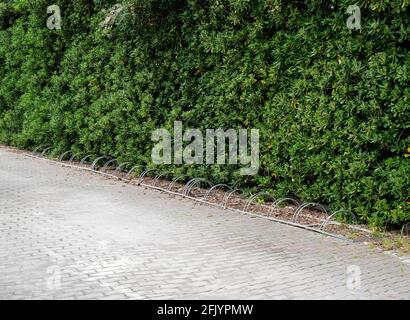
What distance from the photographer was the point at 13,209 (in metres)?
9.08

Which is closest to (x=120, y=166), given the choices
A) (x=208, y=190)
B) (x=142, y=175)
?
(x=142, y=175)

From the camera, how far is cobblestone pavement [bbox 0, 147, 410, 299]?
541cm

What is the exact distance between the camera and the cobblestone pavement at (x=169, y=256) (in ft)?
17.8

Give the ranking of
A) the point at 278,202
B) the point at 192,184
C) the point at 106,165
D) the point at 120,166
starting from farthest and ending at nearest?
1. the point at 106,165
2. the point at 120,166
3. the point at 192,184
4. the point at 278,202

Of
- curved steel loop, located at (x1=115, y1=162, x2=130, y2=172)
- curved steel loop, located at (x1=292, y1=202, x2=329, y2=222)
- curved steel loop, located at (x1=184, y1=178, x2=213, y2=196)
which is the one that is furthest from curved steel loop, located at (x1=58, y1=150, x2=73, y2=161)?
curved steel loop, located at (x1=292, y1=202, x2=329, y2=222)

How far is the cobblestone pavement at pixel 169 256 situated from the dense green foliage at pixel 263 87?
1107 mm

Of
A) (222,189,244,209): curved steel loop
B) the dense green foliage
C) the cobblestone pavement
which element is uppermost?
the dense green foliage

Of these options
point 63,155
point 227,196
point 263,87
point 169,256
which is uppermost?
point 263,87

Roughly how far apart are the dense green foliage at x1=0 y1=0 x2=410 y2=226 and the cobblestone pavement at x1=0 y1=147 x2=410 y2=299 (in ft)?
3.63

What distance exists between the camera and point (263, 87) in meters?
9.37

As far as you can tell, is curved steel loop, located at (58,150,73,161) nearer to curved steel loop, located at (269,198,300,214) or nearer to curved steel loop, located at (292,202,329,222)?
curved steel loop, located at (269,198,300,214)

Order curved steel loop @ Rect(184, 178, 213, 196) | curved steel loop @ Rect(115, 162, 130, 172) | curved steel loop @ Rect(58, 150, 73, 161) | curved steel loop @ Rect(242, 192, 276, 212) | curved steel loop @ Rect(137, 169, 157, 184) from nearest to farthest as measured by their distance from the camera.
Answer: curved steel loop @ Rect(242, 192, 276, 212) → curved steel loop @ Rect(184, 178, 213, 196) → curved steel loop @ Rect(137, 169, 157, 184) → curved steel loop @ Rect(115, 162, 130, 172) → curved steel loop @ Rect(58, 150, 73, 161)

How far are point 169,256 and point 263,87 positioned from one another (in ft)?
13.1

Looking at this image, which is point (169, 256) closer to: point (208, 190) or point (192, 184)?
point (208, 190)
